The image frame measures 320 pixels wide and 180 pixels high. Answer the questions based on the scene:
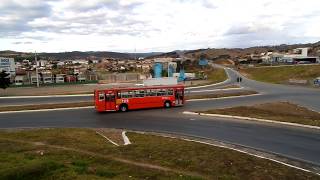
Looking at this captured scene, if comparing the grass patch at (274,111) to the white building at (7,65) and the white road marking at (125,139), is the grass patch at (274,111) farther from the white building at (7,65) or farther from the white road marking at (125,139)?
the white building at (7,65)

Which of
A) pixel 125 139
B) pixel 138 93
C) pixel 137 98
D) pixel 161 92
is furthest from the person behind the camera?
pixel 161 92

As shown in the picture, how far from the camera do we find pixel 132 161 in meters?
13.5

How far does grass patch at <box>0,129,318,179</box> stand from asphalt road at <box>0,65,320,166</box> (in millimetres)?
3378

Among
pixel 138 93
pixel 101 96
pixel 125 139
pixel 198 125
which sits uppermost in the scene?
pixel 138 93

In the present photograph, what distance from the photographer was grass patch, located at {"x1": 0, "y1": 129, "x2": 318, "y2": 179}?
1123 centimetres

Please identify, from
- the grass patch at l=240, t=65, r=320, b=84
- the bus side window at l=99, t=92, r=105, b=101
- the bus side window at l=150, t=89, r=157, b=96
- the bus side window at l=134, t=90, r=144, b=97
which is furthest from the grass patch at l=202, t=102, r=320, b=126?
the grass patch at l=240, t=65, r=320, b=84

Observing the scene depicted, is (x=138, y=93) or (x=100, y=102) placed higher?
(x=138, y=93)

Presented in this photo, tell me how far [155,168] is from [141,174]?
3.37 feet

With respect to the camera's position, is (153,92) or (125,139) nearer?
(125,139)

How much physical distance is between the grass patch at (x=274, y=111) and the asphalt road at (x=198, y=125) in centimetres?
241

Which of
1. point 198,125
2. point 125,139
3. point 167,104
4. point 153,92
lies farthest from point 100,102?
point 125,139

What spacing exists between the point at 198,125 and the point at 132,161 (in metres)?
12.3

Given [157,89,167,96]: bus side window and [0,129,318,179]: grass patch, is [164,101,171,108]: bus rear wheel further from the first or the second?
[0,129,318,179]: grass patch

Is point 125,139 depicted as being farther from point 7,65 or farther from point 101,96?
point 7,65
